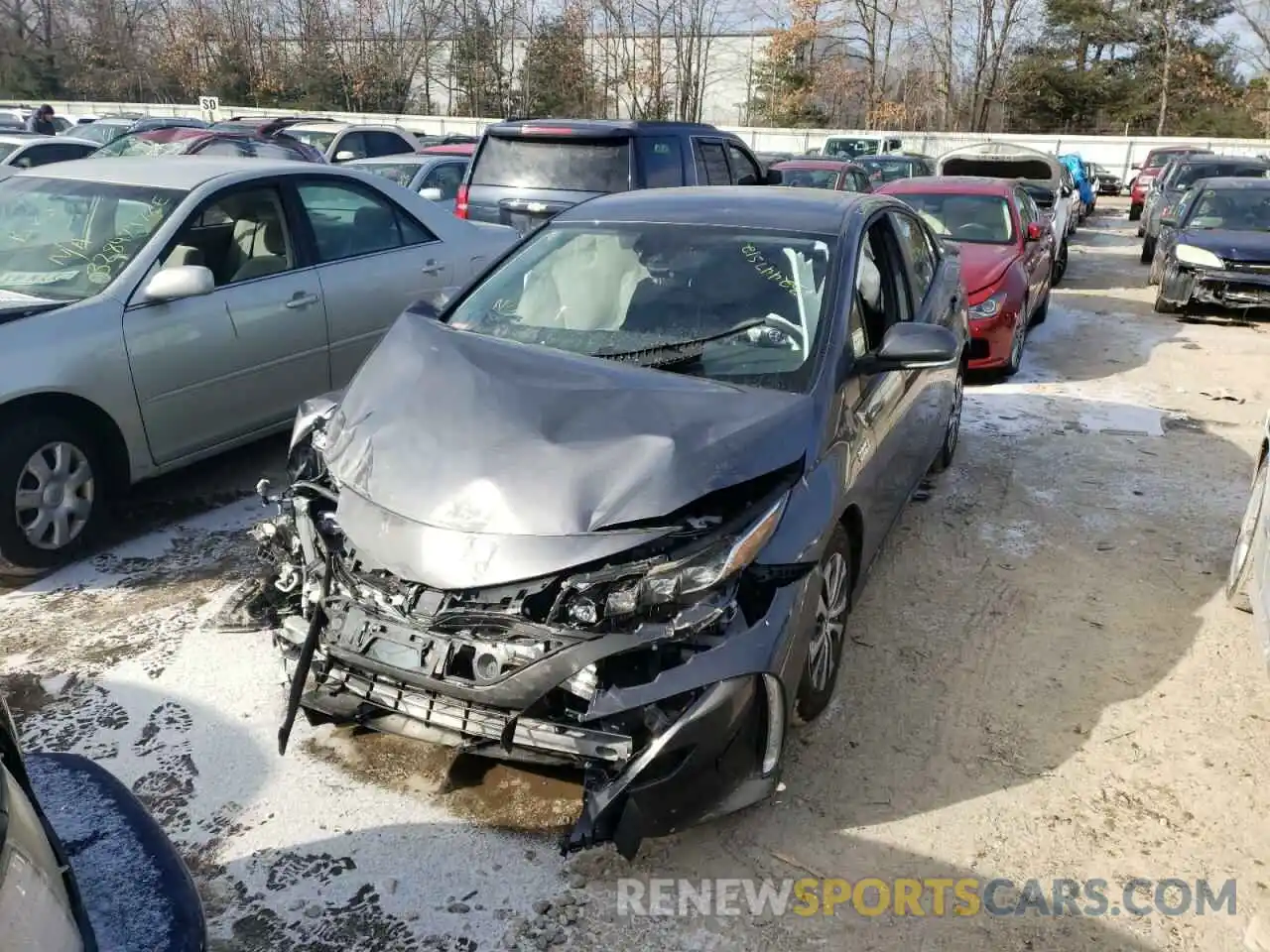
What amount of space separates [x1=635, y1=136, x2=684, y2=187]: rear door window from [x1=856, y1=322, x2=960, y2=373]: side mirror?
482 cm

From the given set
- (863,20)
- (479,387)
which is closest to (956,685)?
(479,387)

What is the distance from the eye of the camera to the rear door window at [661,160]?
8.22 m

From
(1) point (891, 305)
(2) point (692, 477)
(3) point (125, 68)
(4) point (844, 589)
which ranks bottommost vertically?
(4) point (844, 589)

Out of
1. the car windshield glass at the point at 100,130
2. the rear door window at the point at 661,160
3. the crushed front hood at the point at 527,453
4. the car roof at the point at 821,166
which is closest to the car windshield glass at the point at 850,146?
the car roof at the point at 821,166

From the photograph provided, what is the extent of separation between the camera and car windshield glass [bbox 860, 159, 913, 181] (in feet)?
61.1

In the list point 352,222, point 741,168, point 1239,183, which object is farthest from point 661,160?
point 1239,183

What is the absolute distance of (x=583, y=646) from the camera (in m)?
2.62

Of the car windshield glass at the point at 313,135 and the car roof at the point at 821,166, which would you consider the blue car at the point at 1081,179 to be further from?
the car windshield glass at the point at 313,135

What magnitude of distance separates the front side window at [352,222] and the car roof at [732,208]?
1.97m

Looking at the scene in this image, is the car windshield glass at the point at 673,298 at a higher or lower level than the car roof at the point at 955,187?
lower

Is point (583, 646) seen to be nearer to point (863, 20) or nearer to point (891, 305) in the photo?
point (891, 305)

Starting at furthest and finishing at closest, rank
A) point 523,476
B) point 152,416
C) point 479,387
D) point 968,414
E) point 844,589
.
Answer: point 968,414 → point 152,416 → point 844,589 → point 479,387 → point 523,476

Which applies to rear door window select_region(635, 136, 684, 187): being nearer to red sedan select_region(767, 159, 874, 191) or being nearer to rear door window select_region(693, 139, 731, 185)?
rear door window select_region(693, 139, 731, 185)

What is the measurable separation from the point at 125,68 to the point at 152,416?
52.3m
